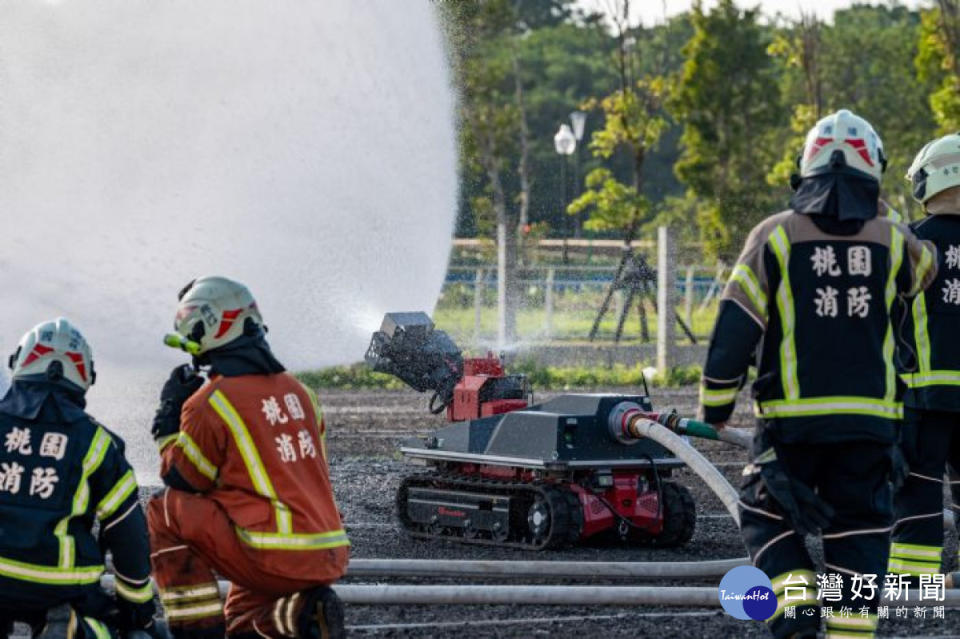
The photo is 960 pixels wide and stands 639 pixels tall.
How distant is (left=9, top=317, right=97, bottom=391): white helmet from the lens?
6840 mm

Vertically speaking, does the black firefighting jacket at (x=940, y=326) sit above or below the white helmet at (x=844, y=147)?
below

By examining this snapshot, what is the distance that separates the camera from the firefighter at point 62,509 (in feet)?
21.6

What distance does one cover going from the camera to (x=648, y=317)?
32.9 meters

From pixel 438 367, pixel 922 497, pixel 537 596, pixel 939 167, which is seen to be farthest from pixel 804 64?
pixel 537 596

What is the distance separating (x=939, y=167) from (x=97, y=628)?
4.87 meters

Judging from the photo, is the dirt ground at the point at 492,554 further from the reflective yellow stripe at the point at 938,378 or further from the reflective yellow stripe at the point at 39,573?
the reflective yellow stripe at the point at 39,573

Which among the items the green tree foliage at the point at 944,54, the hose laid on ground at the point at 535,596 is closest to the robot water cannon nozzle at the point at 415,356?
the hose laid on ground at the point at 535,596

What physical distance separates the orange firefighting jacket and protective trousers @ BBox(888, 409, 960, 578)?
10.8 ft

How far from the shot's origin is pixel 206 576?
268 inches

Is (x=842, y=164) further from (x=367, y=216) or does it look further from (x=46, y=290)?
(x=367, y=216)

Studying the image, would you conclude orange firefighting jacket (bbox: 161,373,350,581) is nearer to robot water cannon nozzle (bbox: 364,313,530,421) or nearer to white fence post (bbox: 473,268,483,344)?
robot water cannon nozzle (bbox: 364,313,530,421)

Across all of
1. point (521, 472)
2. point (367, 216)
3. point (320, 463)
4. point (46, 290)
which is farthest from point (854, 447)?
point (367, 216)

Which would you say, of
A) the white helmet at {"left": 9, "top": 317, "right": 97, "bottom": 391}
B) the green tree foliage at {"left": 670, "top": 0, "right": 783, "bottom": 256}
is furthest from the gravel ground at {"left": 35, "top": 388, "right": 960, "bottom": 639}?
the green tree foliage at {"left": 670, "top": 0, "right": 783, "bottom": 256}

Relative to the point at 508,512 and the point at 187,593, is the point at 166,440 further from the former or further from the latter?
the point at 508,512
